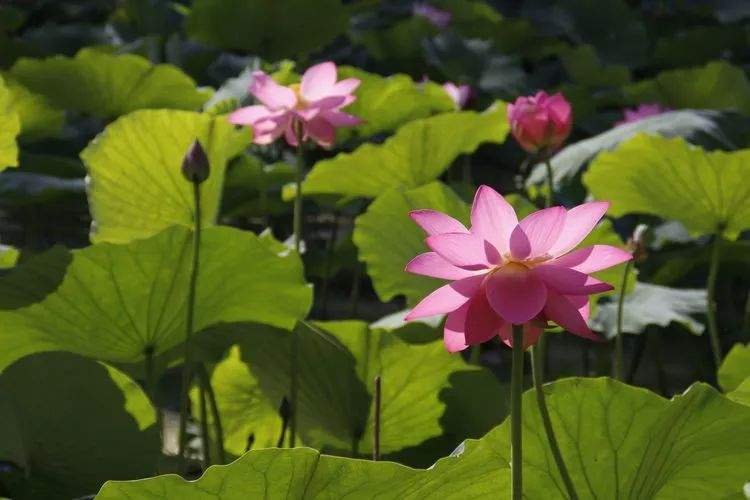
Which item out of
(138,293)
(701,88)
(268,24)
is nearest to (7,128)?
→ (138,293)

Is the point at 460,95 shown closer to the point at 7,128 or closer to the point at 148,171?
the point at 148,171

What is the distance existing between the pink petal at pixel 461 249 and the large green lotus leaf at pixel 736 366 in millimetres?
620

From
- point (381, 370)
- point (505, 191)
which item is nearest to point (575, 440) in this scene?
point (381, 370)

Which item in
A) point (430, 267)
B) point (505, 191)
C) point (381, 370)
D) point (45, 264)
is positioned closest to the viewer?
point (430, 267)

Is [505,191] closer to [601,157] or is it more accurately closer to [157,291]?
[601,157]

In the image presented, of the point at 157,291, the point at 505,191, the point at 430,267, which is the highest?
the point at 430,267

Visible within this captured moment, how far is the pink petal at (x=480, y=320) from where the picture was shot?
68 centimetres

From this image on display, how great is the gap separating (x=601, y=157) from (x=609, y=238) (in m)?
0.21

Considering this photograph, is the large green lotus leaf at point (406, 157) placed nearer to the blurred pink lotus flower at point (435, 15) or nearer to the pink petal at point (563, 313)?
the pink petal at point (563, 313)

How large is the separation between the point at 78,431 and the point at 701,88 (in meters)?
1.80

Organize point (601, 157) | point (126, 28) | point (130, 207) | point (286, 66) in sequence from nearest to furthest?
point (130, 207) → point (601, 157) → point (286, 66) → point (126, 28)

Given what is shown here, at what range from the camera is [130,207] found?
4.64 feet

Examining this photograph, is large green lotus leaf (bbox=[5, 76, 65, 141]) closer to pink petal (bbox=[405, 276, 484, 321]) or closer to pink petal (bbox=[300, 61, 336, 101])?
pink petal (bbox=[300, 61, 336, 101])

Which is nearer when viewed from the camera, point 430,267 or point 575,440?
point 430,267
